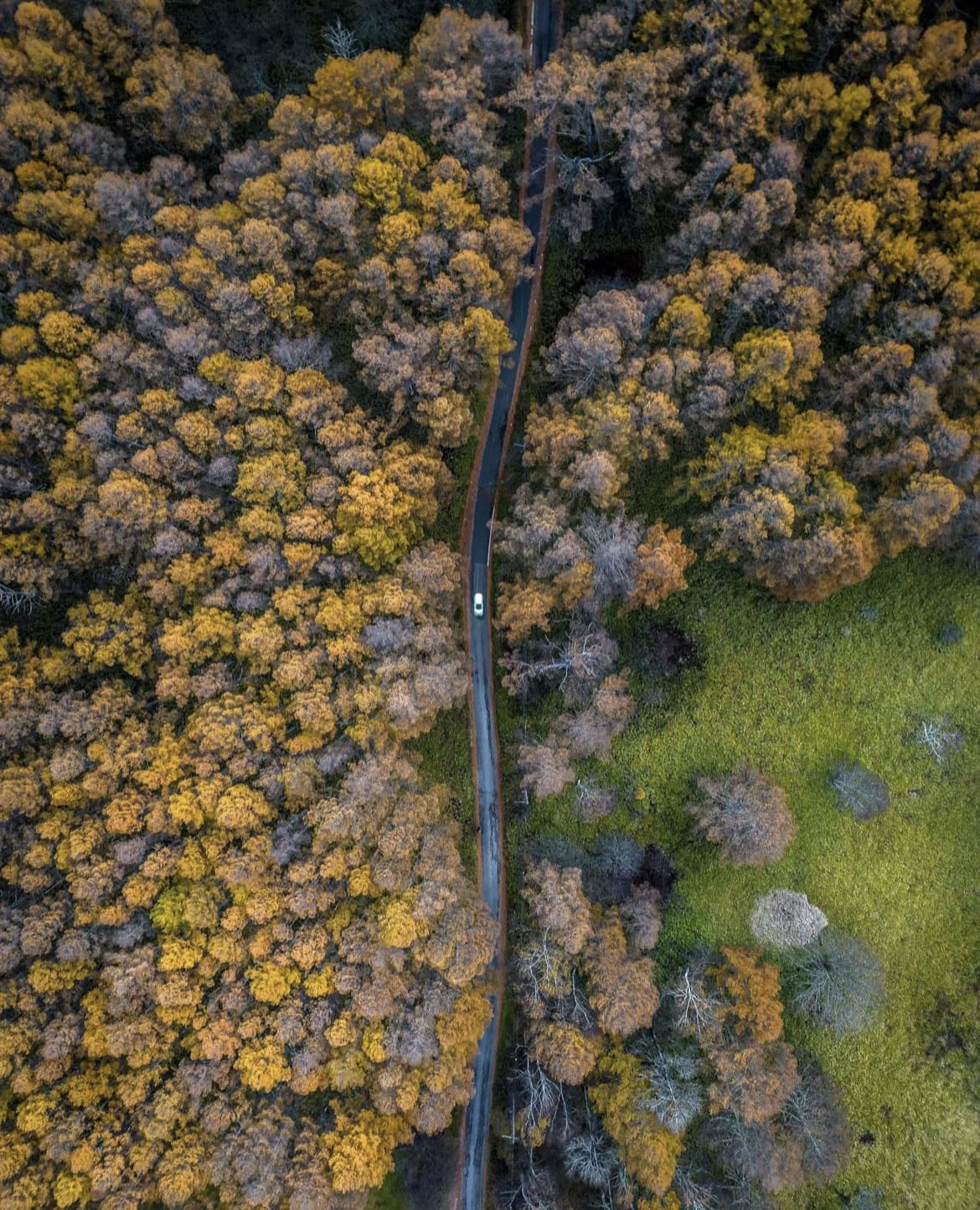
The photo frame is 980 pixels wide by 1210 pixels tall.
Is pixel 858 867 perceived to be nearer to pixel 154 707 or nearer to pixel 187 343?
pixel 154 707

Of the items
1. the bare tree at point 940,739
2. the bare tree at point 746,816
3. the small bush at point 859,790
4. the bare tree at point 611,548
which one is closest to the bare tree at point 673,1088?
the bare tree at point 746,816

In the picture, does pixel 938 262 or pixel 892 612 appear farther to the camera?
pixel 892 612

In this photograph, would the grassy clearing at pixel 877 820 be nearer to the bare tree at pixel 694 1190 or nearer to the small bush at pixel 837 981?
the small bush at pixel 837 981

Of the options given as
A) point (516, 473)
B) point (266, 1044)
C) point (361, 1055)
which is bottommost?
point (361, 1055)

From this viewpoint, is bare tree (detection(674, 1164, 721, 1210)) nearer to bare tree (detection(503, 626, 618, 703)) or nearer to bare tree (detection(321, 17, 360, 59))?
bare tree (detection(503, 626, 618, 703))

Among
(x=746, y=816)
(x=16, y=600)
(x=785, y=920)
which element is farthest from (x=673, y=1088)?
(x=16, y=600)

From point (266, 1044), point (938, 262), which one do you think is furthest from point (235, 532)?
point (938, 262)
